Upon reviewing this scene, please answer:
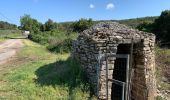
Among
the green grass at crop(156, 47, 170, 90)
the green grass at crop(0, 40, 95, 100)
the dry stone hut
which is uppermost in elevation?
the dry stone hut

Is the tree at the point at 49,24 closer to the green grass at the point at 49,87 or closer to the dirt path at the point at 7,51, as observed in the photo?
the dirt path at the point at 7,51

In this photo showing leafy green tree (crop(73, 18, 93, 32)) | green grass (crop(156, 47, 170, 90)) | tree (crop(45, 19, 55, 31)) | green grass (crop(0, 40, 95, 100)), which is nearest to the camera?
green grass (crop(0, 40, 95, 100))

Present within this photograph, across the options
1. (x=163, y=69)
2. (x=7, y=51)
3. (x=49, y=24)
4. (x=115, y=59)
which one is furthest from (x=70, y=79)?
(x=49, y=24)

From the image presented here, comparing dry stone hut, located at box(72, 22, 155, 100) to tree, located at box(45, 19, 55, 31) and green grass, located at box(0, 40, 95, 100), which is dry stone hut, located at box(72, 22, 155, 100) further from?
tree, located at box(45, 19, 55, 31)

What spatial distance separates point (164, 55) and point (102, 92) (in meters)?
12.5

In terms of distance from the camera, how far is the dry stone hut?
28.6 ft

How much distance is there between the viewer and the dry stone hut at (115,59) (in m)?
8.70

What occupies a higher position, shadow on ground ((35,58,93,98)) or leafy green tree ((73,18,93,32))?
leafy green tree ((73,18,93,32))

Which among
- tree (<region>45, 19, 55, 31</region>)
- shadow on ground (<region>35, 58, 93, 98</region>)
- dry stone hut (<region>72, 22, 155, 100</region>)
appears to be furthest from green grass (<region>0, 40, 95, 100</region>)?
tree (<region>45, 19, 55, 31</region>)

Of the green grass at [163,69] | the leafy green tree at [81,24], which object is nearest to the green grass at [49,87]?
the green grass at [163,69]

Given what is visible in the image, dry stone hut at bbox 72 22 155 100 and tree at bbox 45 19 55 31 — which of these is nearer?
dry stone hut at bbox 72 22 155 100

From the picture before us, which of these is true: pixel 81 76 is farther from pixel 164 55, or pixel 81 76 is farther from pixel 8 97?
pixel 164 55

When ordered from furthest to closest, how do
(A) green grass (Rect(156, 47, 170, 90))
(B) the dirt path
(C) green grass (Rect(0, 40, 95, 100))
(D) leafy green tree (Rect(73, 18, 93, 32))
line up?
(D) leafy green tree (Rect(73, 18, 93, 32)), (B) the dirt path, (A) green grass (Rect(156, 47, 170, 90)), (C) green grass (Rect(0, 40, 95, 100))

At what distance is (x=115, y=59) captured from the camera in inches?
375
